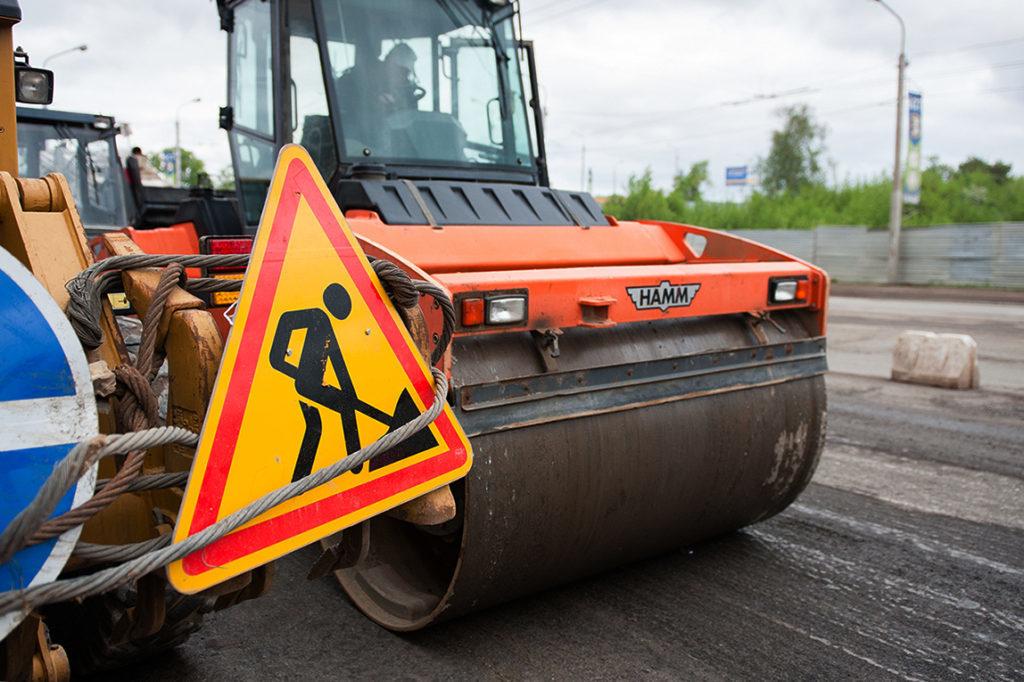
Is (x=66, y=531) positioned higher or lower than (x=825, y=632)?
higher

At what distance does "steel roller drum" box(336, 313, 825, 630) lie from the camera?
10.3 feet

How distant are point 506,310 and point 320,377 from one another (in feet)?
3.89

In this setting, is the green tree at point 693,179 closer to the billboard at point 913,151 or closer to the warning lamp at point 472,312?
the billboard at point 913,151

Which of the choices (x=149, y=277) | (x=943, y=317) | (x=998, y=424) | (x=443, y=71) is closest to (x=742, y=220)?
(x=943, y=317)

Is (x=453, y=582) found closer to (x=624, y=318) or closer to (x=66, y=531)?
(x=624, y=318)

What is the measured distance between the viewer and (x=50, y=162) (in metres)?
9.22

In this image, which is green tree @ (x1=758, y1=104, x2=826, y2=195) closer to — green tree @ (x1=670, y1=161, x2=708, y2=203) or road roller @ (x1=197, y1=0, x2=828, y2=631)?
green tree @ (x1=670, y1=161, x2=708, y2=203)

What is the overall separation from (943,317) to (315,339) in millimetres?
16428

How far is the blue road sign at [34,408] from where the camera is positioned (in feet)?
5.27

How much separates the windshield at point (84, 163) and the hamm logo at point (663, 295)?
7.50 meters

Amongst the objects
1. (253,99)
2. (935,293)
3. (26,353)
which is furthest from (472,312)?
(935,293)

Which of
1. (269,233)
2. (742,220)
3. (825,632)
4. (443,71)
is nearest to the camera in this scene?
(269,233)

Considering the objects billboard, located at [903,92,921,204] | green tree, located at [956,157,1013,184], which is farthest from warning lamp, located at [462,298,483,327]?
green tree, located at [956,157,1013,184]

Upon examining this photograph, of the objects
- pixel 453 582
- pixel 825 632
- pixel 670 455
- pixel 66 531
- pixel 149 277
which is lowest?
pixel 825 632
